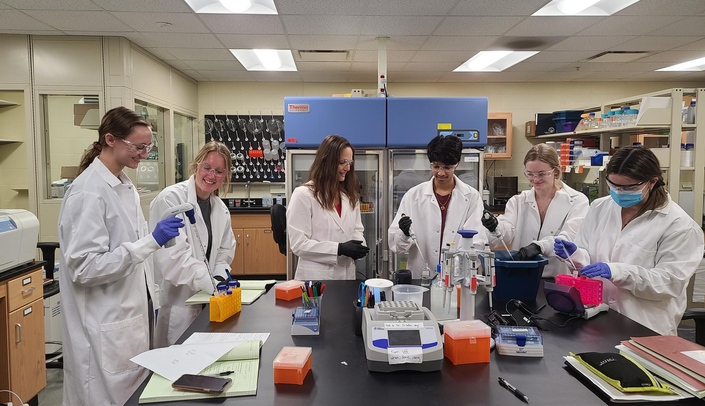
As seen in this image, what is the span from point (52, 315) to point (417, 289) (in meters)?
2.84

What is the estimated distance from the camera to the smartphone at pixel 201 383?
1.10 m

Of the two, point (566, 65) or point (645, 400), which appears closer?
point (645, 400)

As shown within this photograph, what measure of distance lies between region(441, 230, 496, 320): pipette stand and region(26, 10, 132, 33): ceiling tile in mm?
3253

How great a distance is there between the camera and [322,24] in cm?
366

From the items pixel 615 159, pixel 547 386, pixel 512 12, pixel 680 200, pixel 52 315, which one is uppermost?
pixel 512 12

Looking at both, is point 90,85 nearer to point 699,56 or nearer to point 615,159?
point 615,159

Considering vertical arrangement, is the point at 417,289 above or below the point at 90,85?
below

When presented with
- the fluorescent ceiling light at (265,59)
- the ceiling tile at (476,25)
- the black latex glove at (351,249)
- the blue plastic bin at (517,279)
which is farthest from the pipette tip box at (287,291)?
the fluorescent ceiling light at (265,59)

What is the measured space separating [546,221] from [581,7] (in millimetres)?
1898

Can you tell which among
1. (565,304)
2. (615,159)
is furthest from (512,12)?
(565,304)

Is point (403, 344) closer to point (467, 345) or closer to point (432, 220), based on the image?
point (467, 345)

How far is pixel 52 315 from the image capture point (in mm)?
3178

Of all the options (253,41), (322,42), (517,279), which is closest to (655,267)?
(517,279)

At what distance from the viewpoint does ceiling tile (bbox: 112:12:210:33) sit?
339cm
